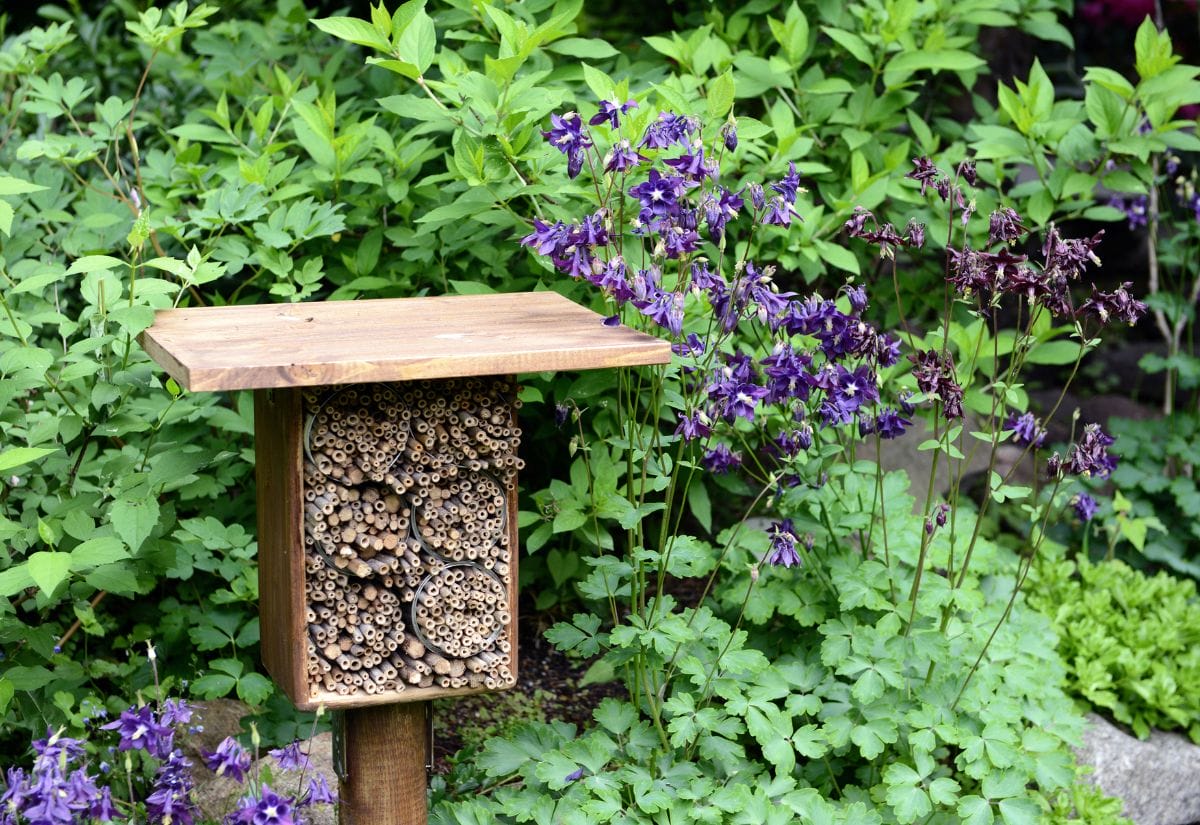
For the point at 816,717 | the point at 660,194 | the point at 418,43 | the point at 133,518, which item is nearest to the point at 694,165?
the point at 660,194

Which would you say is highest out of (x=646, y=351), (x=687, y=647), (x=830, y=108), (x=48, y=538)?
(x=830, y=108)

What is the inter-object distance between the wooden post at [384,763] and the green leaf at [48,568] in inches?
25.3

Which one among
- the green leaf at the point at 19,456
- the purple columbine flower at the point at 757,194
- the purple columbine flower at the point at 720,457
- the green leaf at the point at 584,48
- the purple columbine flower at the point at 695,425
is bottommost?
the purple columbine flower at the point at 720,457

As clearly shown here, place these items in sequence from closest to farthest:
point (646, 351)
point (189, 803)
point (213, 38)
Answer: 1. point (646, 351)
2. point (189, 803)
3. point (213, 38)

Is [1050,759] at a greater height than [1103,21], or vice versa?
[1103,21]

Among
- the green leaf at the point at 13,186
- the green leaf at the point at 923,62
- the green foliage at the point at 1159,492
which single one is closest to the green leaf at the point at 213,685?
the green leaf at the point at 13,186

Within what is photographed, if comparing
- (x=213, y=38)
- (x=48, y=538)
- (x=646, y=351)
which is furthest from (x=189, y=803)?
(x=213, y=38)

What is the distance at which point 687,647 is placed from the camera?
3039 mm

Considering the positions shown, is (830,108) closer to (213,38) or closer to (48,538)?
(213,38)

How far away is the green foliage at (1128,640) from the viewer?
3.82m

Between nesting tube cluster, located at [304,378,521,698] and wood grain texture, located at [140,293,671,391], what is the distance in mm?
119

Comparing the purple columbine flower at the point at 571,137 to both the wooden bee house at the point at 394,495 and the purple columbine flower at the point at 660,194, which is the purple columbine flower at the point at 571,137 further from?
the wooden bee house at the point at 394,495

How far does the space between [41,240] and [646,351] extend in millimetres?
2067

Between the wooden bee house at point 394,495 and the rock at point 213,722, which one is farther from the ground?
the wooden bee house at point 394,495
